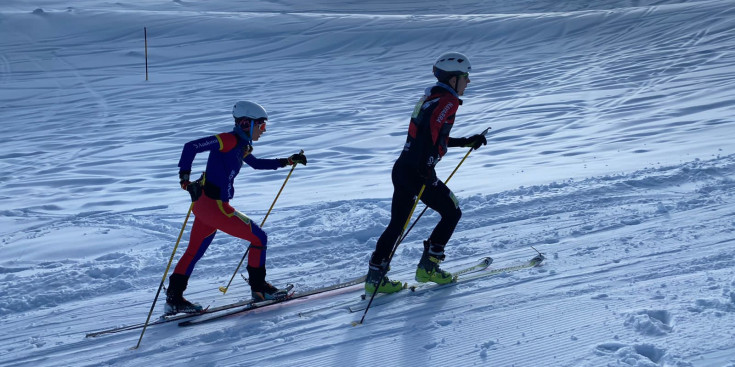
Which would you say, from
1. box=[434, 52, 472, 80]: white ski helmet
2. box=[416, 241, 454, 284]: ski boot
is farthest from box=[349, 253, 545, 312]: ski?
box=[434, 52, 472, 80]: white ski helmet

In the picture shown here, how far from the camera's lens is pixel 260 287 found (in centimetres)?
513

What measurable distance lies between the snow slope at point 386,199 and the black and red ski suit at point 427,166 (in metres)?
0.48

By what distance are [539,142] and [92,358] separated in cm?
864

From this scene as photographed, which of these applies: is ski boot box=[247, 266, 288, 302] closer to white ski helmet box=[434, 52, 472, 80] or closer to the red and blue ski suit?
the red and blue ski suit

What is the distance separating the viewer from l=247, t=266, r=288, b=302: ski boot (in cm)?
511

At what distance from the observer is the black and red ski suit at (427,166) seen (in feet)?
15.3

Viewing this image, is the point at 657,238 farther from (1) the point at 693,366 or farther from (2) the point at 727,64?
(2) the point at 727,64

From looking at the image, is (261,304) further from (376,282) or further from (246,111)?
(246,111)

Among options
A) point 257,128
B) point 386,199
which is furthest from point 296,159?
point 386,199

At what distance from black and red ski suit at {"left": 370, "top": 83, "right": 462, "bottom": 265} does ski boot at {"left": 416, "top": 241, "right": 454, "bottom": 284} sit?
0.13 ft

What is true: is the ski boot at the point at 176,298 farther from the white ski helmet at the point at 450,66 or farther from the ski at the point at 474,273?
the white ski helmet at the point at 450,66

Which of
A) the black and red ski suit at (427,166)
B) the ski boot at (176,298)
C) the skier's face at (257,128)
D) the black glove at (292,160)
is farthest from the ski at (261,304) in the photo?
the skier's face at (257,128)

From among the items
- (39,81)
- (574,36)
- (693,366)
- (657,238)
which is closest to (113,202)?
(657,238)

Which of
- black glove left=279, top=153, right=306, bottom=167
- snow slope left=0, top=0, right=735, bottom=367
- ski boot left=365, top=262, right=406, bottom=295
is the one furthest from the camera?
black glove left=279, top=153, right=306, bottom=167
